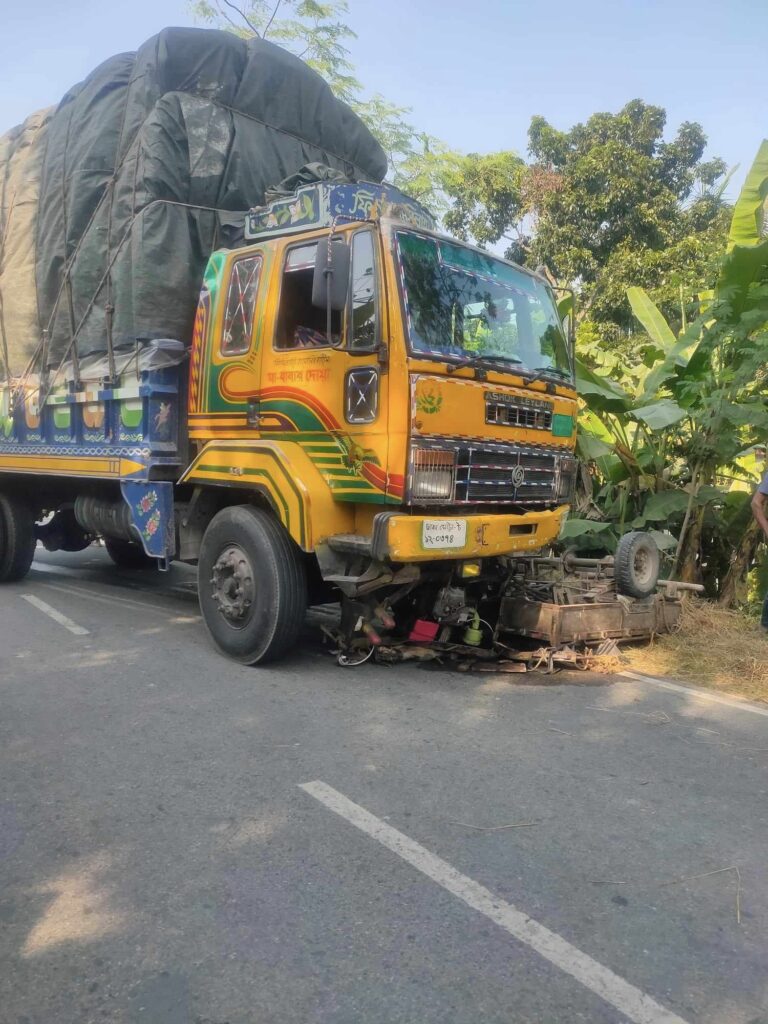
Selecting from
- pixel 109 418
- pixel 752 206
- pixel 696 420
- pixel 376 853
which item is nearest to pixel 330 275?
pixel 109 418

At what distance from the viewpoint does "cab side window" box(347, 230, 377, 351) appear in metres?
4.84

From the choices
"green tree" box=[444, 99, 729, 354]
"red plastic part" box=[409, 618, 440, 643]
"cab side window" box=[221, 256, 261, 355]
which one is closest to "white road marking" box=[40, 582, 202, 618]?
"red plastic part" box=[409, 618, 440, 643]

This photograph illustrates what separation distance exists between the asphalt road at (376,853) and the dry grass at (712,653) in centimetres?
56

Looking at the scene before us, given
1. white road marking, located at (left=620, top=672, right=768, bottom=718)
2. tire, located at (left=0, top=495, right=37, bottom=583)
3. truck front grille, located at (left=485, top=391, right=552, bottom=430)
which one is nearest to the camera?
white road marking, located at (left=620, top=672, right=768, bottom=718)

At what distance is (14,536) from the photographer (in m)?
8.65

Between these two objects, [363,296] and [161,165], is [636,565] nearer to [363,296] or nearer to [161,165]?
[363,296]

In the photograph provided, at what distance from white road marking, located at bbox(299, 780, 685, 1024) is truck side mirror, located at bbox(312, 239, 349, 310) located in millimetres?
2823

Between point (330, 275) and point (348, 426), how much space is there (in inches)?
35.9

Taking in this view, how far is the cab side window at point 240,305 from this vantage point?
5.71 metres

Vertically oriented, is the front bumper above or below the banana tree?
below

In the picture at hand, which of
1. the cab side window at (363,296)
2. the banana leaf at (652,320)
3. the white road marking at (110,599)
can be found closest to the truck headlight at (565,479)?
the cab side window at (363,296)

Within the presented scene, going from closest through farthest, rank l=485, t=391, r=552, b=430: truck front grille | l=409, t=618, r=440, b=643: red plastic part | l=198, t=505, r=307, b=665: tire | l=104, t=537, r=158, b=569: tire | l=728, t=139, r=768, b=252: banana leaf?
1. l=485, t=391, r=552, b=430: truck front grille
2. l=198, t=505, r=307, b=665: tire
3. l=409, t=618, r=440, b=643: red plastic part
4. l=728, t=139, r=768, b=252: banana leaf
5. l=104, t=537, r=158, b=569: tire

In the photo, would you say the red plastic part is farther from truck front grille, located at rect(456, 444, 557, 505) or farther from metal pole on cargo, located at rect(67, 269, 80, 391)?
metal pole on cargo, located at rect(67, 269, 80, 391)

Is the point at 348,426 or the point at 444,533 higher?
the point at 348,426
